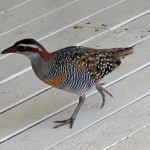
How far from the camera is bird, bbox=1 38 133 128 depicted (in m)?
3.46

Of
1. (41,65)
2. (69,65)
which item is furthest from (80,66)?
(41,65)

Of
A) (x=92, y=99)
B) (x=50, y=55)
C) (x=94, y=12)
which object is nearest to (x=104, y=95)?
(x=92, y=99)

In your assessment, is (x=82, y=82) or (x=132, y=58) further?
(x=132, y=58)

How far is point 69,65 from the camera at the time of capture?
348cm

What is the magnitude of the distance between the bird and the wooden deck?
0.14 m

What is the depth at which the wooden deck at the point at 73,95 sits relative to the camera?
348cm

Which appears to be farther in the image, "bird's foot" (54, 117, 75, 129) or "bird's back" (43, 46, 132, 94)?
"bird's foot" (54, 117, 75, 129)

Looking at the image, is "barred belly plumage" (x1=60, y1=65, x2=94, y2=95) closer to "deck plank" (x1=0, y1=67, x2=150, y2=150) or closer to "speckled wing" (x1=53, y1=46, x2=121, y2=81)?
"speckled wing" (x1=53, y1=46, x2=121, y2=81)

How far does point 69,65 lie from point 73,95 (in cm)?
39

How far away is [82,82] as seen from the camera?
350 centimetres

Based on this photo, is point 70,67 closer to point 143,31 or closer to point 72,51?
point 72,51

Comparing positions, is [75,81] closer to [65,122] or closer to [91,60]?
[91,60]

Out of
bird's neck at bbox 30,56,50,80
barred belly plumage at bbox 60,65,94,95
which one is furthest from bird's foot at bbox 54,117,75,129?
bird's neck at bbox 30,56,50,80

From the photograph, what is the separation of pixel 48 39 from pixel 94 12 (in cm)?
42
